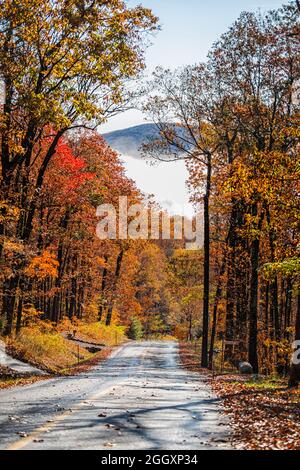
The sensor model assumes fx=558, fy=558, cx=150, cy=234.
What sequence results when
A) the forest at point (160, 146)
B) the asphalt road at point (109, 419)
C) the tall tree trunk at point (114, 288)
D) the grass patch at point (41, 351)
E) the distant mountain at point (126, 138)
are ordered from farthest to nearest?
the distant mountain at point (126, 138), the tall tree trunk at point (114, 288), the grass patch at point (41, 351), the forest at point (160, 146), the asphalt road at point (109, 419)

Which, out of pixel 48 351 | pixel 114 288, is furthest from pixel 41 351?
pixel 114 288

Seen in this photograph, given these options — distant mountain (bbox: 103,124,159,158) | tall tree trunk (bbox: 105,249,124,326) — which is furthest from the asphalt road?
distant mountain (bbox: 103,124,159,158)

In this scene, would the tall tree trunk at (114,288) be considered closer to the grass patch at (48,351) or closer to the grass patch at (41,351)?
the grass patch at (48,351)

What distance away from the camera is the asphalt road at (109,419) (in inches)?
309

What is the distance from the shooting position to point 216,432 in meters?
9.20

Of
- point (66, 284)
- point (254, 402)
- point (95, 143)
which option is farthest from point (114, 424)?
point (66, 284)

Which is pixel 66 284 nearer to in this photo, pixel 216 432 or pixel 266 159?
pixel 266 159

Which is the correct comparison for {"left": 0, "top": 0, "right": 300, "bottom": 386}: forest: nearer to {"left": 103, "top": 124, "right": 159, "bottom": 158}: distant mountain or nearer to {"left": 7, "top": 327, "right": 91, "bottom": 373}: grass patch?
{"left": 7, "top": 327, "right": 91, "bottom": 373}: grass patch

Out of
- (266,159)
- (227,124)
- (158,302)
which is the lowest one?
(158,302)

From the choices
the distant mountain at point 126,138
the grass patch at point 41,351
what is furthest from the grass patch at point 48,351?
the distant mountain at point 126,138

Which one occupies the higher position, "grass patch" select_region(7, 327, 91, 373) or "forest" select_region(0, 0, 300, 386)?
"forest" select_region(0, 0, 300, 386)

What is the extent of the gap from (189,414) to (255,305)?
15674 millimetres

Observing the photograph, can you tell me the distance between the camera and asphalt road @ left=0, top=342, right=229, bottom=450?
309 inches
